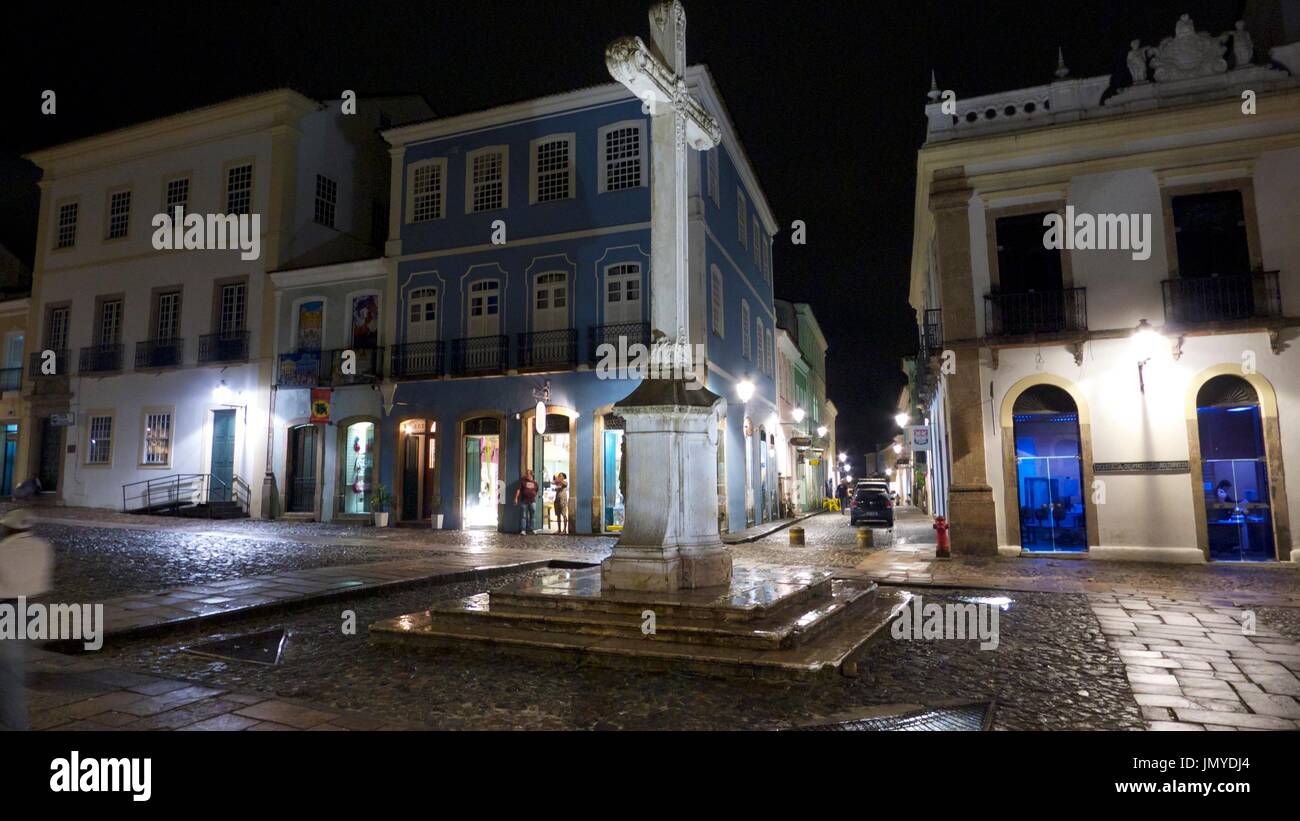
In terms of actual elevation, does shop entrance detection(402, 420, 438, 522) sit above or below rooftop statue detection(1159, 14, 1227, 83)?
below

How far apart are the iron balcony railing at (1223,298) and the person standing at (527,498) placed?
1389 cm

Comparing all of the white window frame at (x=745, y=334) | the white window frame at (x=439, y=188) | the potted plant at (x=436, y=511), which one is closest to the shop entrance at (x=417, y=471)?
the potted plant at (x=436, y=511)

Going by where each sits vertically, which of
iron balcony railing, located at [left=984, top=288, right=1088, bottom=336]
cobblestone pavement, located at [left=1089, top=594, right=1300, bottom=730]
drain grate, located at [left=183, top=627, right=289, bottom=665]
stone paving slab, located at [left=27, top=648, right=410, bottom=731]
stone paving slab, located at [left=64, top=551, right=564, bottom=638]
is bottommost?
cobblestone pavement, located at [left=1089, top=594, right=1300, bottom=730]

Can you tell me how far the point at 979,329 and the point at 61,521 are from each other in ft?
74.2

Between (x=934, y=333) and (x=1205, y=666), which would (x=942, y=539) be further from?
(x=1205, y=666)

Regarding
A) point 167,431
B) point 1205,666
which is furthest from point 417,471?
point 1205,666

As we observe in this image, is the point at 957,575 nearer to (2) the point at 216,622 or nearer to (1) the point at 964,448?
(1) the point at 964,448

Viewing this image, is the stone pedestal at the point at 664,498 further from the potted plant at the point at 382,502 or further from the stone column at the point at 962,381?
the potted plant at the point at 382,502

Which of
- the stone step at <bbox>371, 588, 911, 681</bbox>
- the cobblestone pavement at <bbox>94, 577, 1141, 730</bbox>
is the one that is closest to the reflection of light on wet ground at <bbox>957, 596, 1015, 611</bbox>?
the cobblestone pavement at <bbox>94, 577, 1141, 730</bbox>

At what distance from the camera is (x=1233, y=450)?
44.4 ft

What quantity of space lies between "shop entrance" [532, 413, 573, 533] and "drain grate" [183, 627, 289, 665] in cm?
1201

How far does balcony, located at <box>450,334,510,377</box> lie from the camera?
1955 centimetres

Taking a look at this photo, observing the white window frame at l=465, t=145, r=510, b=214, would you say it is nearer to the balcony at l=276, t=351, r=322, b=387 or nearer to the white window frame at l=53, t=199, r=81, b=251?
the balcony at l=276, t=351, r=322, b=387

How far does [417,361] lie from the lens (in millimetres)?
20547
